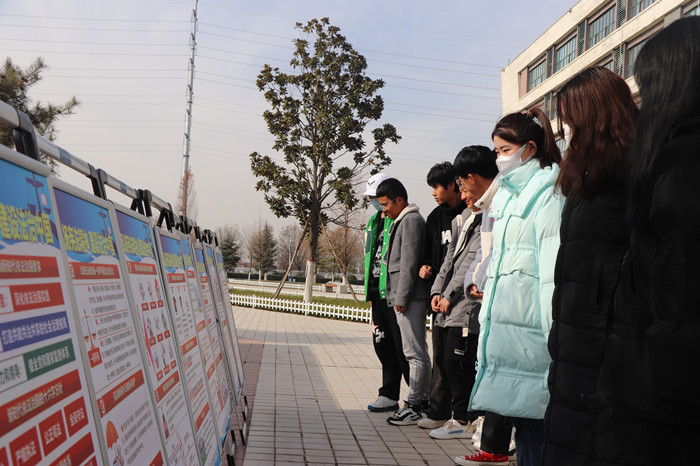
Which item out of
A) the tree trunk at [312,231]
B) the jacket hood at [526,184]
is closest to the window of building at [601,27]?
the tree trunk at [312,231]

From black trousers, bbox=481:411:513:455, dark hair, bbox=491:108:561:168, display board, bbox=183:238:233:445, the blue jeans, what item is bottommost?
black trousers, bbox=481:411:513:455

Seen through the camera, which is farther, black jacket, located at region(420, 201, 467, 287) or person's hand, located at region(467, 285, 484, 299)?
black jacket, located at region(420, 201, 467, 287)

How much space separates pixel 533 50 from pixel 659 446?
39115 mm

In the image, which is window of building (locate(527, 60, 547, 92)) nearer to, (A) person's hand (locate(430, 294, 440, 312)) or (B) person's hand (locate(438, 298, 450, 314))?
(A) person's hand (locate(430, 294, 440, 312))

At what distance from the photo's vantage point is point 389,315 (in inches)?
241

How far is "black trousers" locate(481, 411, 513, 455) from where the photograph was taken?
388cm

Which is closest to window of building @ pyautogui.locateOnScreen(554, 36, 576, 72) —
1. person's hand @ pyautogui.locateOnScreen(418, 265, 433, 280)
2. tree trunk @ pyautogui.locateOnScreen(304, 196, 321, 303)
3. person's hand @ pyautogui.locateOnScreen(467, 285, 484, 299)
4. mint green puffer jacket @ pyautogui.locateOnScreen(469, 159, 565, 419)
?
tree trunk @ pyautogui.locateOnScreen(304, 196, 321, 303)

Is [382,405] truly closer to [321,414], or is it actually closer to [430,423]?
[321,414]

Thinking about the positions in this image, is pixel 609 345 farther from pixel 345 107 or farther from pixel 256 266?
pixel 256 266

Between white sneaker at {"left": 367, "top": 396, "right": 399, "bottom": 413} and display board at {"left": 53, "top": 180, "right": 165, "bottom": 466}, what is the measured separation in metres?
4.32

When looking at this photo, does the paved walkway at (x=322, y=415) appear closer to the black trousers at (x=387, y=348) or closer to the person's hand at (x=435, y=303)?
the black trousers at (x=387, y=348)

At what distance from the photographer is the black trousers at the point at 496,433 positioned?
388 cm

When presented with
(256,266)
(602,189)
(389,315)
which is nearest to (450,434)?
(389,315)

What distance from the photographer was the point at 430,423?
5426 millimetres
